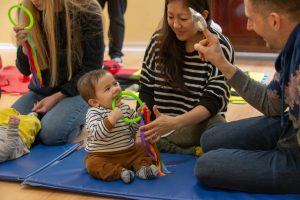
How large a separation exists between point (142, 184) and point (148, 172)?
5 cm

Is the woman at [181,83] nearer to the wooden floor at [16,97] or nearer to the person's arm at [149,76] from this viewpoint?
the person's arm at [149,76]

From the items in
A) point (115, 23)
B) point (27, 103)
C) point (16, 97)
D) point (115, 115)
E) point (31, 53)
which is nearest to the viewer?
point (115, 115)

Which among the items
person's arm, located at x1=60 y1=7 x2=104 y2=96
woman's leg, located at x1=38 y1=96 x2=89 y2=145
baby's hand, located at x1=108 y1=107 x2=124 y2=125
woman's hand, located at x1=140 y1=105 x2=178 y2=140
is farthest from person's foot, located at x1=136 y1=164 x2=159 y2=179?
person's arm, located at x1=60 y1=7 x2=104 y2=96

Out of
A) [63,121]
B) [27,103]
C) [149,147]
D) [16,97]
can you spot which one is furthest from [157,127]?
[16,97]

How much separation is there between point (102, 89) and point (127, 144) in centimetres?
24

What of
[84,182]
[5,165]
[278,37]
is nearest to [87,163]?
[84,182]

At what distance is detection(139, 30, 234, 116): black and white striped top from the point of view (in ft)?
5.45

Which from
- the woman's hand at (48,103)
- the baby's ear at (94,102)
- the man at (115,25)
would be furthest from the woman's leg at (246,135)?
the man at (115,25)

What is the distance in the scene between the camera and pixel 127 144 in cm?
162

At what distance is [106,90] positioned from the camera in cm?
158

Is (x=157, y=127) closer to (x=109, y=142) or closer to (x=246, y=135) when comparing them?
(x=109, y=142)

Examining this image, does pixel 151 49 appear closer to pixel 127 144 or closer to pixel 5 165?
pixel 127 144

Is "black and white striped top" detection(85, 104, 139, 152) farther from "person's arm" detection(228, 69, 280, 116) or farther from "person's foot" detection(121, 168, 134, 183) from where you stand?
"person's arm" detection(228, 69, 280, 116)

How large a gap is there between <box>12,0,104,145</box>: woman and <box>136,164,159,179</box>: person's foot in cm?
55
